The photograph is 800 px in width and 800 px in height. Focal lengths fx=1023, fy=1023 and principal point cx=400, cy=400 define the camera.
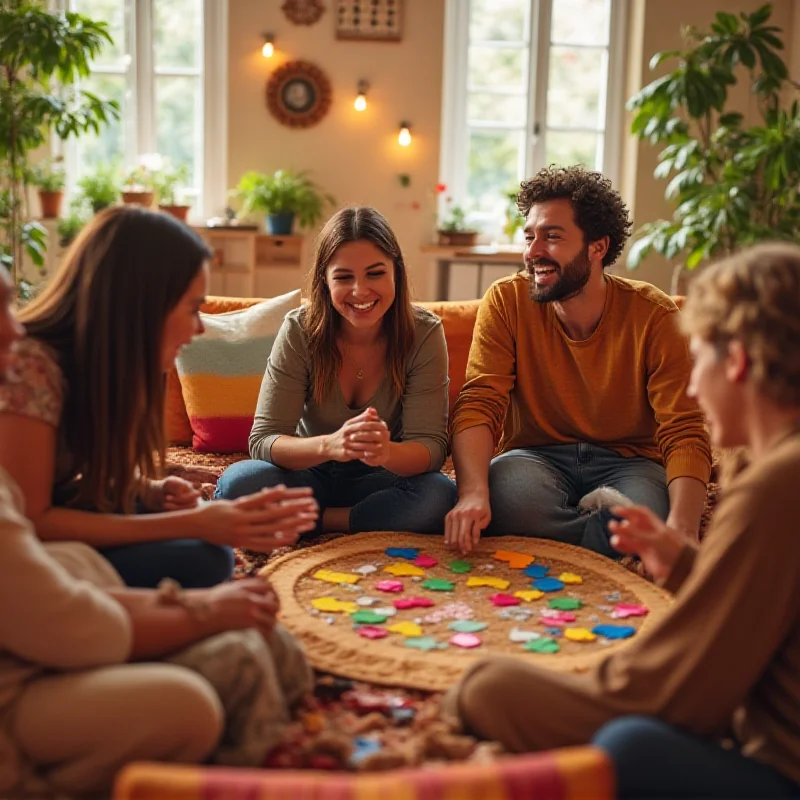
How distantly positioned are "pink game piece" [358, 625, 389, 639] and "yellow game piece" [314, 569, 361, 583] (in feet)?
0.81

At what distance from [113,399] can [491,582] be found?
0.95 metres

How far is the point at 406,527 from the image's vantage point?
2.54 m

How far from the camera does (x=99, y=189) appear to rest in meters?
5.77

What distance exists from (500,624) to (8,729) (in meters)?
0.99

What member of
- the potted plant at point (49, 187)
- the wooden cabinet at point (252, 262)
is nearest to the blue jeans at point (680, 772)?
the wooden cabinet at point (252, 262)

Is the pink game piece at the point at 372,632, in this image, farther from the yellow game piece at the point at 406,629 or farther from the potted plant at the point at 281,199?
the potted plant at the point at 281,199

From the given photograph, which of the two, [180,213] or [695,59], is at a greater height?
[695,59]

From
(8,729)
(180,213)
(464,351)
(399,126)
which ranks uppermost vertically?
(399,126)

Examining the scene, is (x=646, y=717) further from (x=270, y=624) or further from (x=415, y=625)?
(x=415, y=625)

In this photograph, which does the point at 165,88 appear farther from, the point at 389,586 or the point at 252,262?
the point at 389,586

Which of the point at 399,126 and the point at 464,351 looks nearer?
the point at 464,351

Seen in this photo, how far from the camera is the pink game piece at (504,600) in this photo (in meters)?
2.12

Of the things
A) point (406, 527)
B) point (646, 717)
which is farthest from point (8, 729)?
point (406, 527)

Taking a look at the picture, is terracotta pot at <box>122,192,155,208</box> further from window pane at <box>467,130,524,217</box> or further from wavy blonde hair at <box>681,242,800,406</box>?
wavy blonde hair at <box>681,242,800,406</box>
